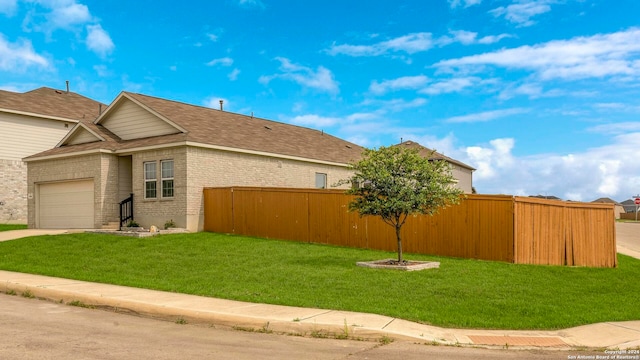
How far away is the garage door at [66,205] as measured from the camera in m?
26.0

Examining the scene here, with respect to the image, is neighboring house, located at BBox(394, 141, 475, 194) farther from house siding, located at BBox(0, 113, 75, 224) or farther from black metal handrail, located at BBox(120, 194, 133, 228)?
house siding, located at BBox(0, 113, 75, 224)

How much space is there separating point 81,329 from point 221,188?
1540 cm

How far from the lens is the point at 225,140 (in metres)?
25.6

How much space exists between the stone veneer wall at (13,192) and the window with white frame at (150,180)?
12.2m

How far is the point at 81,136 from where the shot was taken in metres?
28.2

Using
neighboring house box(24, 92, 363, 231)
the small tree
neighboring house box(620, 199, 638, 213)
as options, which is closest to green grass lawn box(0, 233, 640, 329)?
the small tree

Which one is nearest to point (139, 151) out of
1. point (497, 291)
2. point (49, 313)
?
point (49, 313)

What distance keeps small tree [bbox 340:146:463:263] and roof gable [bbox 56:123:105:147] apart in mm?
16440

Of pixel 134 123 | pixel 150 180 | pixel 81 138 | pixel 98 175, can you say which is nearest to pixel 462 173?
pixel 134 123

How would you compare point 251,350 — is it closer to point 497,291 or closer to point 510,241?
point 497,291

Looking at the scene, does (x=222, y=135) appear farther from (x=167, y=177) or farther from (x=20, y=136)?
(x=20, y=136)

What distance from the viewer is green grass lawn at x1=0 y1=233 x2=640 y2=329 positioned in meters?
9.94

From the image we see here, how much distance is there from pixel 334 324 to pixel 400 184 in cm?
738

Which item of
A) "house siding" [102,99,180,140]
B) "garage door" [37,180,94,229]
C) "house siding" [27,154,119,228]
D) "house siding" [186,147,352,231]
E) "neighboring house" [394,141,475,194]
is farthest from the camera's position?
"neighboring house" [394,141,475,194]
